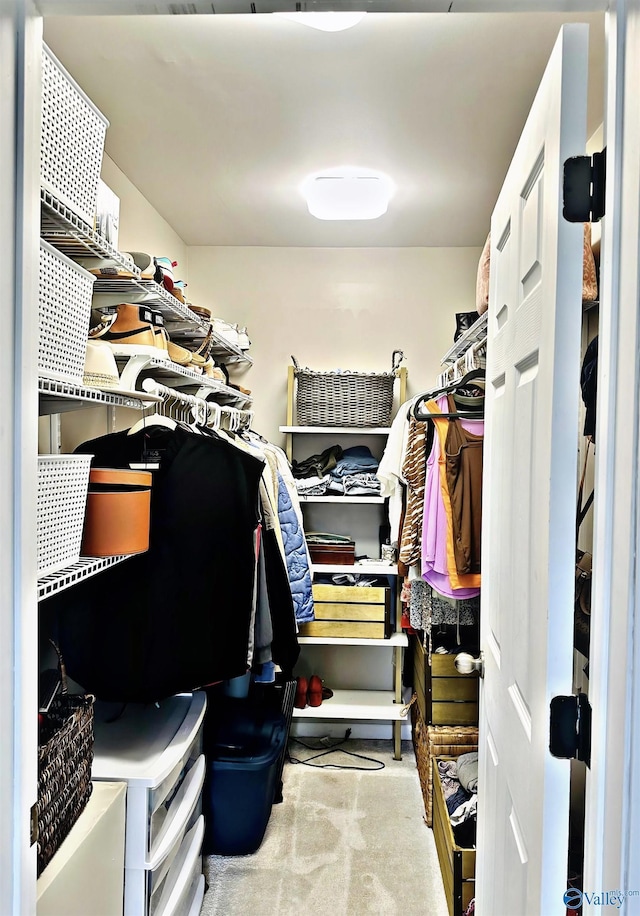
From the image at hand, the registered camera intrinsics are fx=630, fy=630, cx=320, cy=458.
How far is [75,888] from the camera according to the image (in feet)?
4.02

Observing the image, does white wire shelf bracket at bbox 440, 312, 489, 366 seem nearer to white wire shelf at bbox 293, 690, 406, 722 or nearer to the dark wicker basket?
the dark wicker basket

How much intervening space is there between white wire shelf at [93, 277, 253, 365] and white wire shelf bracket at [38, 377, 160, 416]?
317mm

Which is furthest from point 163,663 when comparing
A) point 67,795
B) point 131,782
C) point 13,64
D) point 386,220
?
point 386,220

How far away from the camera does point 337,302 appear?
3553 mm

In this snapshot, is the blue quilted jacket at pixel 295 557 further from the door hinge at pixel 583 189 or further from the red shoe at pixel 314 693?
the door hinge at pixel 583 189

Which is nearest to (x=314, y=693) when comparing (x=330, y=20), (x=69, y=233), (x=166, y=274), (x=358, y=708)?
(x=358, y=708)

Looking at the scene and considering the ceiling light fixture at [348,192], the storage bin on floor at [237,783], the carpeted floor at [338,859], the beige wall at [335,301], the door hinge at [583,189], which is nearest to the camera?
the door hinge at [583,189]

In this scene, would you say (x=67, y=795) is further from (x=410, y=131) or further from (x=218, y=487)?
(x=410, y=131)

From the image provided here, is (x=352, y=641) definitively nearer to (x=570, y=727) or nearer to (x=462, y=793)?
(x=462, y=793)

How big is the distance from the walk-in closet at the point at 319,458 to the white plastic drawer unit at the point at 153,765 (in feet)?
0.04

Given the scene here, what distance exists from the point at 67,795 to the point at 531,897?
888mm

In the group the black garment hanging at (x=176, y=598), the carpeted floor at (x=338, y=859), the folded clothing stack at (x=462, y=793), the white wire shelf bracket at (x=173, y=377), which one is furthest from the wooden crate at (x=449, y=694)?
the white wire shelf bracket at (x=173, y=377)

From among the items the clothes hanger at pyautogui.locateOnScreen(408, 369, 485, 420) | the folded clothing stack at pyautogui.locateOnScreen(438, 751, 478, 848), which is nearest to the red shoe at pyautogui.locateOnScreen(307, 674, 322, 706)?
the folded clothing stack at pyautogui.locateOnScreen(438, 751, 478, 848)

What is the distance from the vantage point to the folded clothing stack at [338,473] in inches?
129
